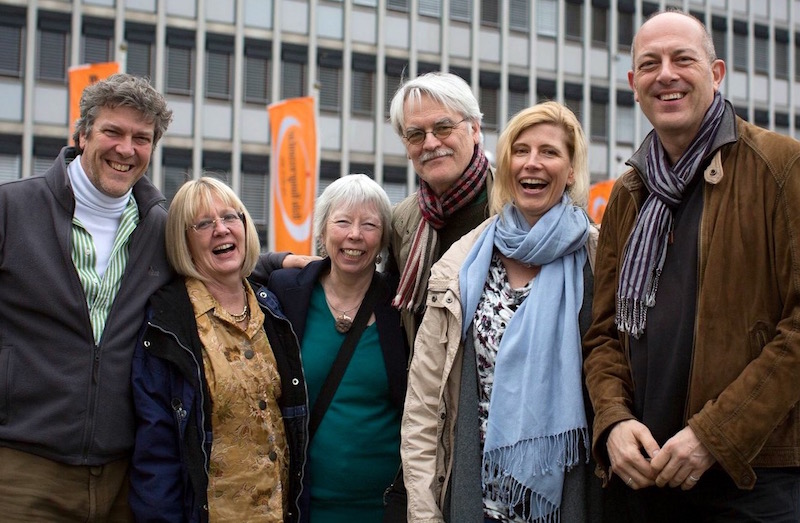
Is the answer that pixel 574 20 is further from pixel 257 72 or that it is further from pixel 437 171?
pixel 437 171

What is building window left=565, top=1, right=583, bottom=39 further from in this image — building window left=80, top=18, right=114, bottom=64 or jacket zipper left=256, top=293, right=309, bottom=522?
jacket zipper left=256, top=293, right=309, bottom=522

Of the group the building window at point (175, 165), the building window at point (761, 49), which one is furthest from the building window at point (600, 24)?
the building window at point (175, 165)

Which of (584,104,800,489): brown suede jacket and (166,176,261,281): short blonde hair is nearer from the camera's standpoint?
(584,104,800,489): brown suede jacket

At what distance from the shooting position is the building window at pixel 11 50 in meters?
24.2

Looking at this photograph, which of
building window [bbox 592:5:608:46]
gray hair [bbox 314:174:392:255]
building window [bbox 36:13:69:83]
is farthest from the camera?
building window [bbox 592:5:608:46]

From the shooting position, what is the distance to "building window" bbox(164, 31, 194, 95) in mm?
25938

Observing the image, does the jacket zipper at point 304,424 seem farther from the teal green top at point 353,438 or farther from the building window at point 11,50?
the building window at point 11,50

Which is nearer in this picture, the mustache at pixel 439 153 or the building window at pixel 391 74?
the mustache at pixel 439 153

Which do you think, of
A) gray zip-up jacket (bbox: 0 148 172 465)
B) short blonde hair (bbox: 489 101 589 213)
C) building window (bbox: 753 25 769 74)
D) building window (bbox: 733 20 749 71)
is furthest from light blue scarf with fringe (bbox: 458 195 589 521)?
building window (bbox: 753 25 769 74)

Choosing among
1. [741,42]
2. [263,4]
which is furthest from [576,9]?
[263,4]

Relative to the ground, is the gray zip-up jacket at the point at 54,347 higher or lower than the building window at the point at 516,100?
lower

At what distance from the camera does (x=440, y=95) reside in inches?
169

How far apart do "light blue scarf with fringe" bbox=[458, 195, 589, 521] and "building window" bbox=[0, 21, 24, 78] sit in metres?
23.9

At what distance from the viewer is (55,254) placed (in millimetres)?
3750
